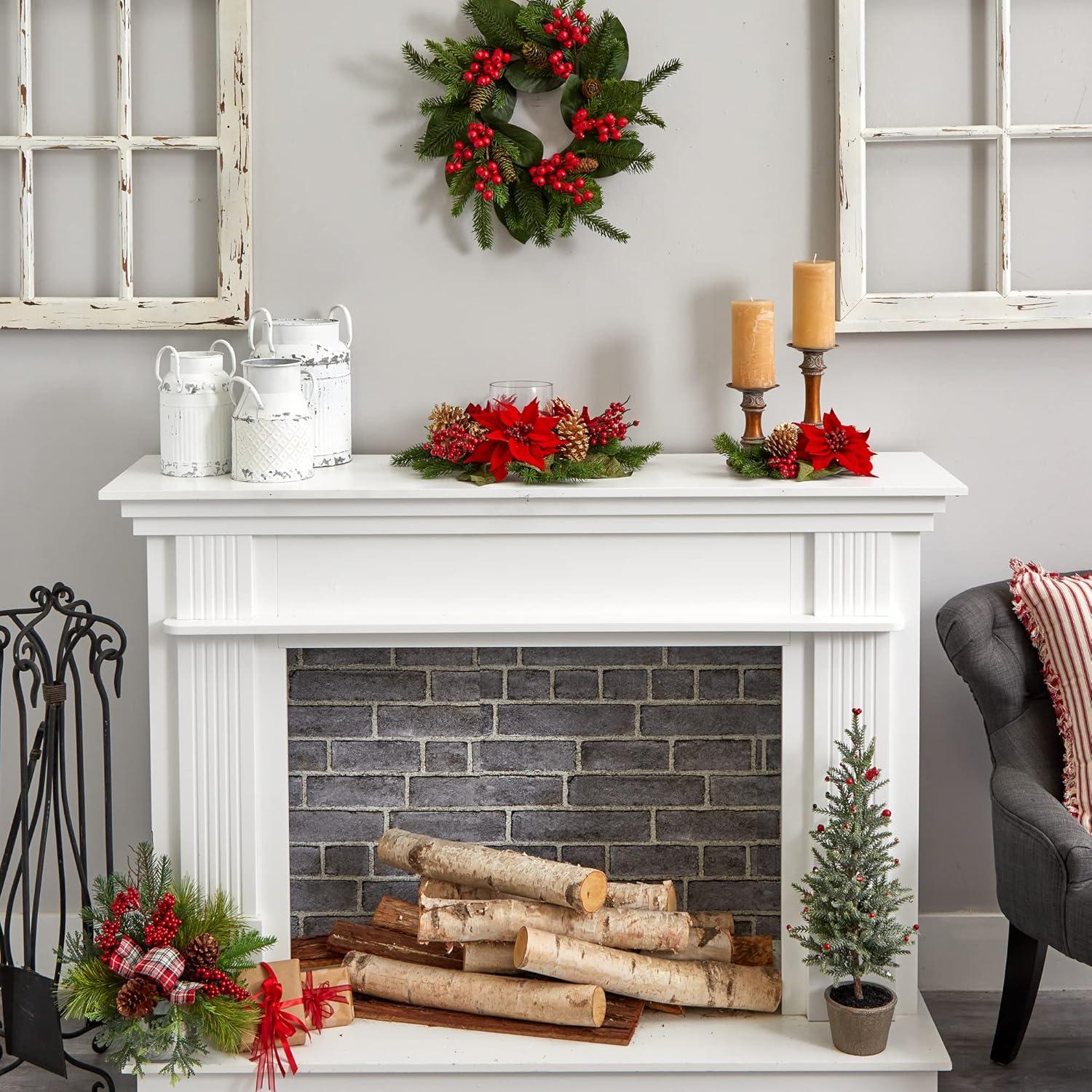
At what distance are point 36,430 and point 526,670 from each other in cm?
116

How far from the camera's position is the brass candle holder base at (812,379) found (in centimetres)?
255

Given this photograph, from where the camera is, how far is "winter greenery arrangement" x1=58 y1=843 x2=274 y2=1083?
91.0 inches

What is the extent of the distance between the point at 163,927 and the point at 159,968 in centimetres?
7

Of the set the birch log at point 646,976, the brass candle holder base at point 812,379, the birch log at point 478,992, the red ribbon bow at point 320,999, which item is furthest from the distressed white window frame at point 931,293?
the red ribbon bow at point 320,999

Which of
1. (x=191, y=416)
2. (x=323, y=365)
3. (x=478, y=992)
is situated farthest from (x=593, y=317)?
(x=478, y=992)

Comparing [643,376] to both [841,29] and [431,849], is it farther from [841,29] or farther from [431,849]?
[431,849]

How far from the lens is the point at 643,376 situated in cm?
274

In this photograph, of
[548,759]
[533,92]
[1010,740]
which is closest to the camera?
[1010,740]

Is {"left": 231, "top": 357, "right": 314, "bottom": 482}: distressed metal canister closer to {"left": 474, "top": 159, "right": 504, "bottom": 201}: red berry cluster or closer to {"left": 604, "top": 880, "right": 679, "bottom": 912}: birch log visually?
{"left": 474, "top": 159, "right": 504, "bottom": 201}: red berry cluster

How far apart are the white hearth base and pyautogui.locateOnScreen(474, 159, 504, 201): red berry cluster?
1.65m

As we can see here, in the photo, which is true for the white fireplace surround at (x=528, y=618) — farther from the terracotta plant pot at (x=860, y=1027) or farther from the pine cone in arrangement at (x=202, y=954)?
the pine cone in arrangement at (x=202, y=954)

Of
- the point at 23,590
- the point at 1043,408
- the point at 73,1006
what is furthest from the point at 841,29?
the point at 73,1006

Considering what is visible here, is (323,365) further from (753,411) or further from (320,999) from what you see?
(320,999)

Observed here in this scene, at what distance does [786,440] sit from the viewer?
95.4 inches
